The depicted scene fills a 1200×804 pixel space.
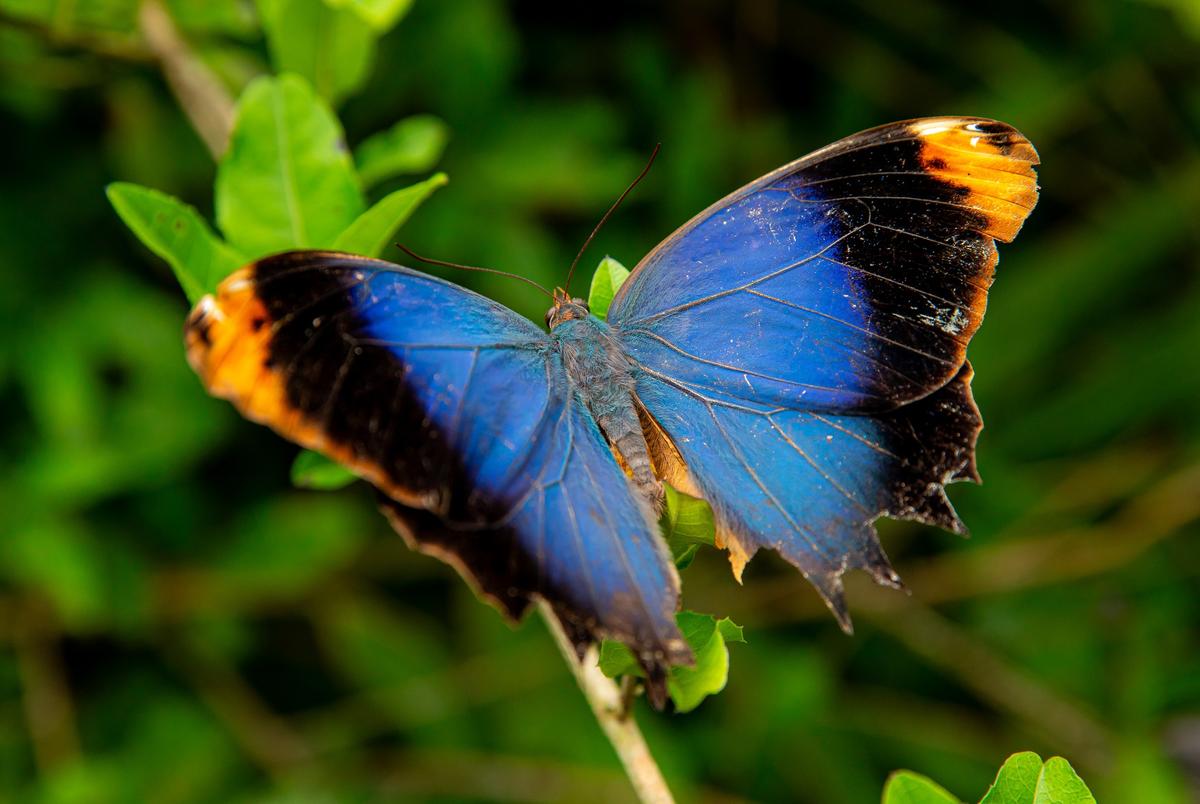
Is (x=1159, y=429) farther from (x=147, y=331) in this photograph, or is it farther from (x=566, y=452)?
(x=147, y=331)

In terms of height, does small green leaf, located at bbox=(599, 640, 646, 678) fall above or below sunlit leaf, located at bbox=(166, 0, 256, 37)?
below

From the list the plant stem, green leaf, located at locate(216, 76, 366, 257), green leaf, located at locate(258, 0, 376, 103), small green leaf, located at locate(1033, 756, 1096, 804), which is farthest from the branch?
small green leaf, located at locate(1033, 756, 1096, 804)

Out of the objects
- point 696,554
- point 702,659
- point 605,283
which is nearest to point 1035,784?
point 702,659

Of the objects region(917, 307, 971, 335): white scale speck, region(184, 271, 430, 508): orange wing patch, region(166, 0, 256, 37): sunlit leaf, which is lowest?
region(917, 307, 971, 335): white scale speck

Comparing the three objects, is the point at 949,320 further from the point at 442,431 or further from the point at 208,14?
the point at 208,14

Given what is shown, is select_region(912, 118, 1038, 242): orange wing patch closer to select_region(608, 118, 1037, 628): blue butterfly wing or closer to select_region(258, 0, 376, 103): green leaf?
select_region(608, 118, 1037, 628): blue butterfly wing

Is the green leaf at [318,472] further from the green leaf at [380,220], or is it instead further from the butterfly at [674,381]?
the green leaf at [380,220]

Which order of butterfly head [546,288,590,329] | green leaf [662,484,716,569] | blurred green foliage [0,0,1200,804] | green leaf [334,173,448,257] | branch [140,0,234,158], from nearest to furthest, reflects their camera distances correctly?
green leaf [662,484,716,569] < green leaf [334,173,448,257] < butterfly head [546,288,590,329] < branch [140,0,234,158] < blurred green foliage [0,0,1200,804]
